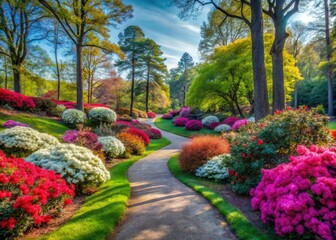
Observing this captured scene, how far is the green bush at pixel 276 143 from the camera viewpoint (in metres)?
5.18

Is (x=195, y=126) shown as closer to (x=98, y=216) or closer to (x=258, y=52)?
(x=258, y=52)

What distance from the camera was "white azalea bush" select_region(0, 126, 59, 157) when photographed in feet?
24.0

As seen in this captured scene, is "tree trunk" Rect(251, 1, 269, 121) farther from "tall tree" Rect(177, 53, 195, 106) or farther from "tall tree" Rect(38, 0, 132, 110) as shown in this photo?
"tall tree" Rect(177, 53, 195, 106)

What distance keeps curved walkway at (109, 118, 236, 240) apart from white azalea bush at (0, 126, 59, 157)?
13.0 feet

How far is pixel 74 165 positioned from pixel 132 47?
29.3 metres

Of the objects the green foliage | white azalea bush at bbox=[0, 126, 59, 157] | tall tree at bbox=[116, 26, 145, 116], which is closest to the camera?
white azalea bush at bbox=[0, 126, 59, 157]

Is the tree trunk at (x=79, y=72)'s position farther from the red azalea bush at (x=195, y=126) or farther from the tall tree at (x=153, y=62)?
the tall tree at (x=153, y=62)

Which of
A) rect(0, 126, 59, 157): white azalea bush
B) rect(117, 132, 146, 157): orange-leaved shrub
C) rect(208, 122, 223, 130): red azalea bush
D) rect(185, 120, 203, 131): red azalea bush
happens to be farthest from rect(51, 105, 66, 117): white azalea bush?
rect(208, 122, 223, 130): red azalea bush

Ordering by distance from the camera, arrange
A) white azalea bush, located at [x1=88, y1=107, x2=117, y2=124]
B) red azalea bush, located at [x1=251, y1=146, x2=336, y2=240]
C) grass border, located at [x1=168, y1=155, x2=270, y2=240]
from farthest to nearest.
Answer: white azalea bush, located at [x1=88, y1=107, x2=117, y2=124] < grass border, located at [x1=168, y1=155, x2=270, y2=240] < red azalea bush, located at [x1=251, y1=146, x2=336, y2=240]

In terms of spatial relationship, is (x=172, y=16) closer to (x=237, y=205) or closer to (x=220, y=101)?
(x=237, y=205)

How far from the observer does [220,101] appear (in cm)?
2314

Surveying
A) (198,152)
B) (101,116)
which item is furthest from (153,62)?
(198,152)

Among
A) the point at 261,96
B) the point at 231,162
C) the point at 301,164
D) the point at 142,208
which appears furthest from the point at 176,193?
the point at 261,96

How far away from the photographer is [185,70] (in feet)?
185
